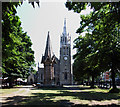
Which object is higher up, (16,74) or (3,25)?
(3,25)

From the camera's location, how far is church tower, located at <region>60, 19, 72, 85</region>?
3044 inches

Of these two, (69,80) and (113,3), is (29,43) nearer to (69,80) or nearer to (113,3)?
(113,3)

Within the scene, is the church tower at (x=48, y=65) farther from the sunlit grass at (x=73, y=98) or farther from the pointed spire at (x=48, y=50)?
the sunlit grass at (x=73, y=98)

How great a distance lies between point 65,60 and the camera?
81375mm

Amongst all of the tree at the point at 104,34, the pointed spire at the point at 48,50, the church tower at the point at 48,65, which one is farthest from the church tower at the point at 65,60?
the tree at the point at 104,34

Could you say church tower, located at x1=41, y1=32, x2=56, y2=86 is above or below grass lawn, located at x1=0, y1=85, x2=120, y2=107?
above

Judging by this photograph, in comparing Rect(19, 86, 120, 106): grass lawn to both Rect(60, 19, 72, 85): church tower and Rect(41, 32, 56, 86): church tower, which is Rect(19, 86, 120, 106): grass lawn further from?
Rect(60, 19, 72, 85): church tower

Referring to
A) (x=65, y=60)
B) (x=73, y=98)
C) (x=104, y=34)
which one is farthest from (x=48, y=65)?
(x=65, y=60)

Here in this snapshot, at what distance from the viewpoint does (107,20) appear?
10898 mm

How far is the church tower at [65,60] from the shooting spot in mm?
77312

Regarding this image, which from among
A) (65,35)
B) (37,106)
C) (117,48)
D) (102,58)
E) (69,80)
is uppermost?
(65,35)

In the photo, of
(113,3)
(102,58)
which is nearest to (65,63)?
(102,58)

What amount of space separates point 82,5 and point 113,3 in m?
1.80

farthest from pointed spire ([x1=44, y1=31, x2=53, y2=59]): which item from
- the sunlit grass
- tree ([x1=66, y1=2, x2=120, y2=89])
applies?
the sunlit grass
